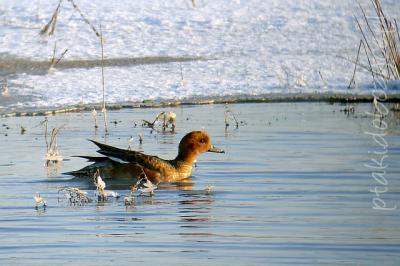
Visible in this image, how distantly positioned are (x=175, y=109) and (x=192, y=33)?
184 inches

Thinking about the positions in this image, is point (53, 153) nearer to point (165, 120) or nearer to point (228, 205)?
point (165, 120)

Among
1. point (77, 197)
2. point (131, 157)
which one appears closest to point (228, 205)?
point (77, 197)

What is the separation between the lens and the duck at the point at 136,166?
10.7 meters

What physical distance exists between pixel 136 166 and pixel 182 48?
828cm

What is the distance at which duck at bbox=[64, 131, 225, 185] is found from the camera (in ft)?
35.0

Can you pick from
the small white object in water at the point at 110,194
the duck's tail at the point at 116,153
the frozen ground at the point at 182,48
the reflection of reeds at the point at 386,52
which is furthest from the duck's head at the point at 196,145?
the frozen ground at the point at 182,48

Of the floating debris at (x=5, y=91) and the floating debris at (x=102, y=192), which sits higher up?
the floating debris at (x=5, y=91)

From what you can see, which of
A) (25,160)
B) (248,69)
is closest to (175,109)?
(248,69)

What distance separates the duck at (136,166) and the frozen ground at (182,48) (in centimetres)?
443

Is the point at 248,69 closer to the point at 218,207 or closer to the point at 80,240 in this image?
the point at 218,207

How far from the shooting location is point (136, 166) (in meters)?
10.8

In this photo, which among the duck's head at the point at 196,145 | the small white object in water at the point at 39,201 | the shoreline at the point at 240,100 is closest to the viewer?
the small white object in water at the point at 39,201

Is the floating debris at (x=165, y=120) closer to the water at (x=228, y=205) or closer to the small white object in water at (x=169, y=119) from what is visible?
the small white object in water at (x=169, y=119)

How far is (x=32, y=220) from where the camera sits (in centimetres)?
802
